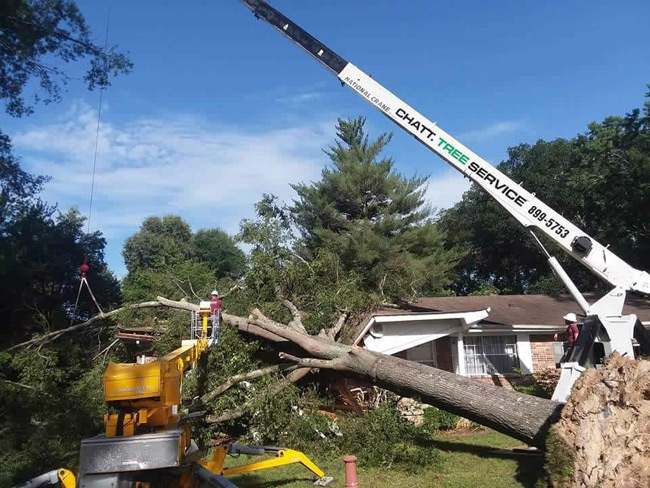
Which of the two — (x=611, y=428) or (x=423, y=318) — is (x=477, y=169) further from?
(x=611, y=428)

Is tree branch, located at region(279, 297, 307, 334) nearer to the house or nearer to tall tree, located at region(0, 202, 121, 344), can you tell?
the house

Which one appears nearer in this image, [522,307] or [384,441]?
[384,441]

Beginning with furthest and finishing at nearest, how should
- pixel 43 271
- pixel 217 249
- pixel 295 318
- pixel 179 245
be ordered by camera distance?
pixel 217 249
pixel 179 245
pixel 43 271
pixel 295 318

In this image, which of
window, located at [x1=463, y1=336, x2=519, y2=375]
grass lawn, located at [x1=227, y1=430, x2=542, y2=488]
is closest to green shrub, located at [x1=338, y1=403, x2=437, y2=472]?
grass lawn, located at [x1=227, y1=430, x2=542, y2=488]

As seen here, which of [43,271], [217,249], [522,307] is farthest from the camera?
[217,249]

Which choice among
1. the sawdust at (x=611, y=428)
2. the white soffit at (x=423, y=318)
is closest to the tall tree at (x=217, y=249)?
the white soffit at (x=423, y=318)

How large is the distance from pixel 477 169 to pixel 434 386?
4232 millimetres

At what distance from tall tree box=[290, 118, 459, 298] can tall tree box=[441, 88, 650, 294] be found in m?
4.42

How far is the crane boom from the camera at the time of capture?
9.16 metres

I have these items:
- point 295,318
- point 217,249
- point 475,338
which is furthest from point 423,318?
point 217,249

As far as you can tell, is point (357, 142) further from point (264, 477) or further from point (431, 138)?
point (264, 477)

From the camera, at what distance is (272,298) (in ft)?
37.3

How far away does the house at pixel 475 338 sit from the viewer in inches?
491

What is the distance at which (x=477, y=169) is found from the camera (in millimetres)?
10016
